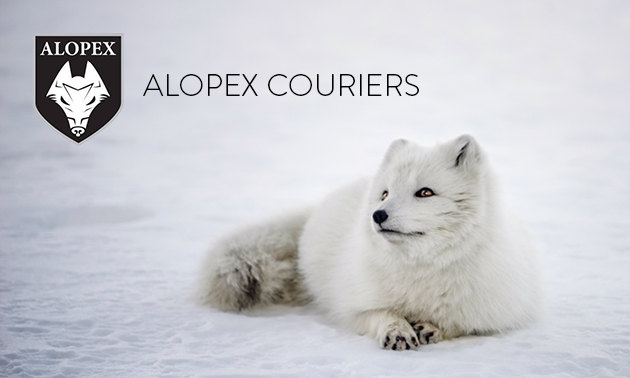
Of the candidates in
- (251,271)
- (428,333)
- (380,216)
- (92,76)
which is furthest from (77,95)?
(428,333)

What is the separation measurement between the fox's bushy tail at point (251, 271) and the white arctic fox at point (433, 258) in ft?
1.49

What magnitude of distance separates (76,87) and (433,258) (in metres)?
4.12

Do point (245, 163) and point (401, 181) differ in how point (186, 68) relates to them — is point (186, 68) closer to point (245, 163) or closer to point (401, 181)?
point (245, 163)

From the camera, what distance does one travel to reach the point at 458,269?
296 centimetres

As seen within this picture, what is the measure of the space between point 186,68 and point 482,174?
1651 cm

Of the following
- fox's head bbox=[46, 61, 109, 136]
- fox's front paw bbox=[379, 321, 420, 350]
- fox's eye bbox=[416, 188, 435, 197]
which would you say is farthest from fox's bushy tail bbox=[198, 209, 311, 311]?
fox's head bbox=[46, 61, 109, 136]

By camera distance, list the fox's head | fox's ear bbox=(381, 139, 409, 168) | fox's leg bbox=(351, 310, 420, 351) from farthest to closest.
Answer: the fox's head → fox's ear bbox=(381, 139, 409, 168) → fox's leg bbox=(351, 310, 420, 351)

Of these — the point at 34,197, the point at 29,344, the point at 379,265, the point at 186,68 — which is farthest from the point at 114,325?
the point at 186,68

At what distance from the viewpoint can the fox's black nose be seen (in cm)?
279

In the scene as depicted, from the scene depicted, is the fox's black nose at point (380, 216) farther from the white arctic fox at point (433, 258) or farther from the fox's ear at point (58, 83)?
the fox's ear at point (58, 83)

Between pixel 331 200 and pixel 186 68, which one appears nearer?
pixel 331 200

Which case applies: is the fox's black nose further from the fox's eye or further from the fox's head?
the fox's head

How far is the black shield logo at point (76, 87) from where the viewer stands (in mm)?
5398

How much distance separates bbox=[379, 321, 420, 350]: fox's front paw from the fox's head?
12.8 feet
